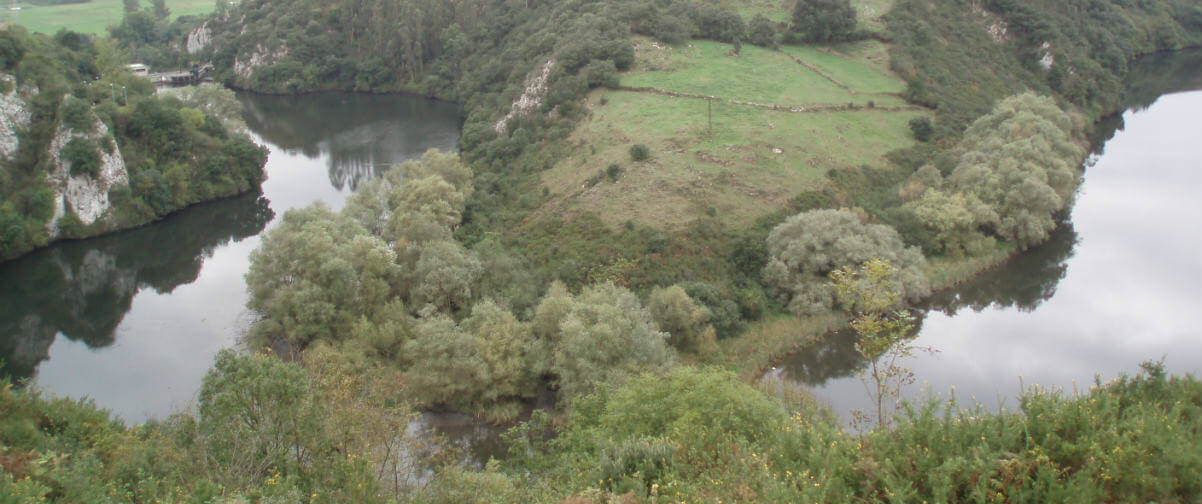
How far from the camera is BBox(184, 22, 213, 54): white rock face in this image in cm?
10756

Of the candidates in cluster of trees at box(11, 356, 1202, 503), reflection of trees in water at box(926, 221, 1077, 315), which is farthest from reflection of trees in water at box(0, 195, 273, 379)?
reflection of trees in water at box(926, 221, 1077, 315)

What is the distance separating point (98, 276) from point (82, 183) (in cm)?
820

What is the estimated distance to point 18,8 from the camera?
366 feet

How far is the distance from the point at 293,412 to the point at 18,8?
13185 centimetres

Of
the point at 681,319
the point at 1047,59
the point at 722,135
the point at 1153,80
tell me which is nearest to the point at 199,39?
the point at 722,135

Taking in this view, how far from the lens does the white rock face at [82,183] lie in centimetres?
4778

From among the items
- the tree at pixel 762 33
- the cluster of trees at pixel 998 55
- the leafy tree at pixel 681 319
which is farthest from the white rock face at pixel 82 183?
the cluster of trees at pixel 998 55

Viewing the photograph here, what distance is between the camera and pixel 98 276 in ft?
148

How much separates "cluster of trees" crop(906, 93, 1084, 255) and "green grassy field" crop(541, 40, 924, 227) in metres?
5.88

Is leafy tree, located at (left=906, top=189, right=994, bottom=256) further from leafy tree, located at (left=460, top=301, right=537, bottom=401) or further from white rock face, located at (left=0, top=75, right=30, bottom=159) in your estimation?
white rock face, located at (left=0, top=75, right=30, bottom=159)

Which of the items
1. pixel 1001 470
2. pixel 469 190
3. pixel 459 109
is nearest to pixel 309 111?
pixel 459 109

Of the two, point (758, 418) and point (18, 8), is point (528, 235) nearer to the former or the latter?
point (758, 418)

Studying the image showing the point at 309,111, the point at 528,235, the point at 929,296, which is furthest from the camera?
the point at 309,111

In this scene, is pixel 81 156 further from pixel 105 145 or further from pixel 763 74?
pixel 763 74
